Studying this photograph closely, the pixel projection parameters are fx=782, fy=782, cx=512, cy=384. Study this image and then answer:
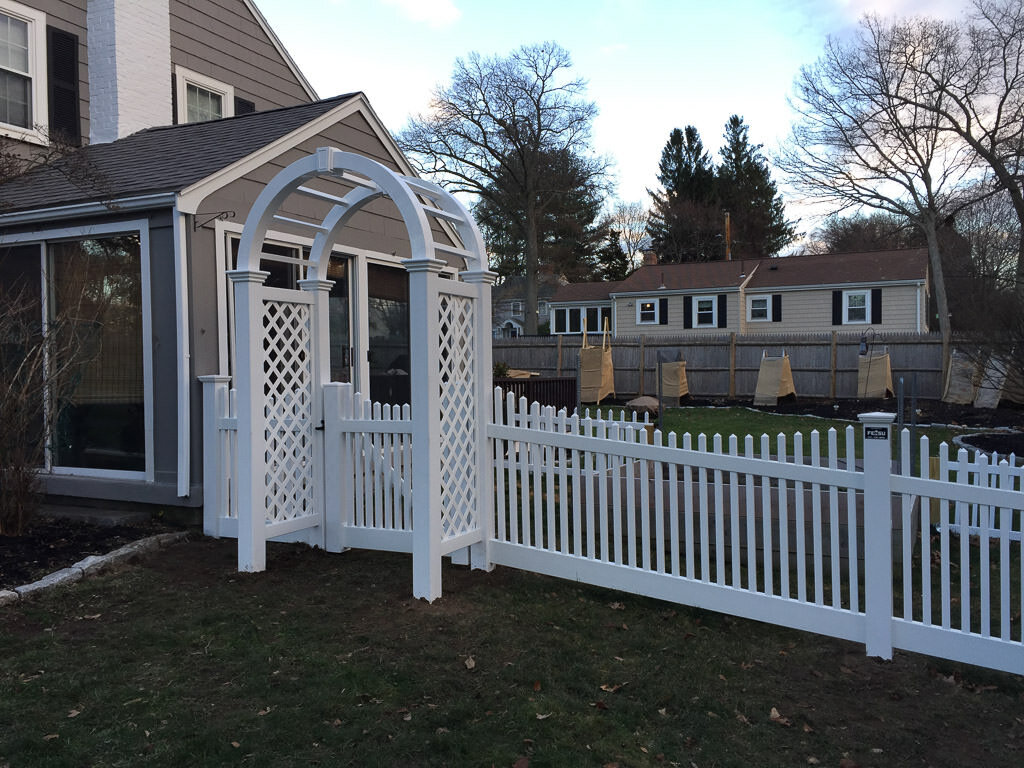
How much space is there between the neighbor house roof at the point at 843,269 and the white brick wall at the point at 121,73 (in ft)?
74.3

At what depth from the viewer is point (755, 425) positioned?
13414 mm

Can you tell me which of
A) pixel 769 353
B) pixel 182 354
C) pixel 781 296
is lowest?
pixel 182 354

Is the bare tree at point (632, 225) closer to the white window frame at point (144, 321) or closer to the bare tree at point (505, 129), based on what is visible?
the bare tree at point (505, 129)

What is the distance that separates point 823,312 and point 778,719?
2579 centimetres

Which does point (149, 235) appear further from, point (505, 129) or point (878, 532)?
point (505, 129)

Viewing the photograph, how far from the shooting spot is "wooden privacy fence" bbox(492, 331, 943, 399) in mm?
17594

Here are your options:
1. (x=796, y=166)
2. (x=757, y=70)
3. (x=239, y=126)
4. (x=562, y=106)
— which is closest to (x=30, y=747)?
(x=239, y=126)

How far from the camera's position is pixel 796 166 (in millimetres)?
26250

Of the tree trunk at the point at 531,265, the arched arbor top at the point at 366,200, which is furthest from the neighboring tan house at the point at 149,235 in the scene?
the tree trunk at the point at 531,265

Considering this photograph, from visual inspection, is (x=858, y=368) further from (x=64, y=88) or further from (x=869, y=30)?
(x=64, y=88)

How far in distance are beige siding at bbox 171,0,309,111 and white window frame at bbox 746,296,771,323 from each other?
19.7 metres

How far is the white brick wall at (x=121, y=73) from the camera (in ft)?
29.6

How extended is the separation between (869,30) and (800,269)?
788 centimetres

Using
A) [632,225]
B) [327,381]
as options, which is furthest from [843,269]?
[327,381]
